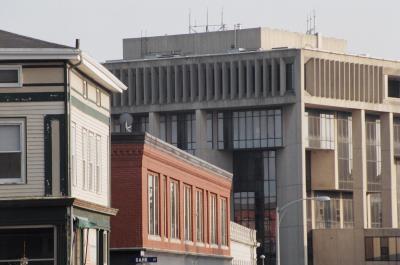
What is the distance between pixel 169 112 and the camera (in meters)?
157

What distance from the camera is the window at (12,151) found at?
43.1 metres

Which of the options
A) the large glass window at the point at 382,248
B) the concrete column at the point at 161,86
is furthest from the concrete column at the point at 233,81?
the large glass window at the point at 382,248

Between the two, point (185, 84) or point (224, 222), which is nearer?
point (224, 222)

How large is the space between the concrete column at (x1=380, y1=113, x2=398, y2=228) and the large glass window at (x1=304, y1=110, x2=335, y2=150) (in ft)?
22.3

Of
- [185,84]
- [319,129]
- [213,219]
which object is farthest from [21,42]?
[319,129]

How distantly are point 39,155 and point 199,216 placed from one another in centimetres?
2905

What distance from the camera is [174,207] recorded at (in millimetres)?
64062

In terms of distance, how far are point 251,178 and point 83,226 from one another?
11200cm

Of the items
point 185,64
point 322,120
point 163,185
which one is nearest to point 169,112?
point 185,64

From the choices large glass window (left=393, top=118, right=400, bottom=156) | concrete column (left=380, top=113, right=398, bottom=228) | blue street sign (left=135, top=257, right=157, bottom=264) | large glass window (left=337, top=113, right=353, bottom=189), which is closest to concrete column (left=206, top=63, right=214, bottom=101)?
large glass window (left=337, top=113, right=353, bottom=189)

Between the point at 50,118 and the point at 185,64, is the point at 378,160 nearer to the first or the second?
the point at 185,64

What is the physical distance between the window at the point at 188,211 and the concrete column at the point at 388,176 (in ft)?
302

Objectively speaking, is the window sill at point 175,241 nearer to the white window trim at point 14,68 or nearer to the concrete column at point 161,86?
the white window trim at point 14,68

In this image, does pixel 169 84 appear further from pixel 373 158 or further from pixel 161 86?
pixel 373 158
